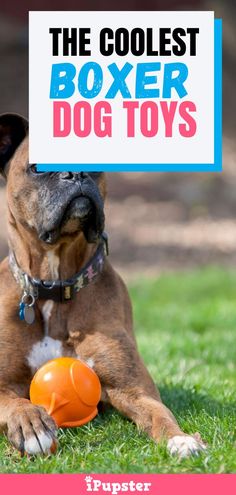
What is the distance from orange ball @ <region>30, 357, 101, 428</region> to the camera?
396 cm

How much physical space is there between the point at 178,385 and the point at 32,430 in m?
1.60

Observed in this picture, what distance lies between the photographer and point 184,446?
3.67 m

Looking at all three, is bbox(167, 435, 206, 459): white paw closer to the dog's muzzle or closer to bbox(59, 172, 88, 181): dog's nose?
the dog's muzzle

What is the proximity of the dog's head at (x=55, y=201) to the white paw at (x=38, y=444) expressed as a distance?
39.0 inches

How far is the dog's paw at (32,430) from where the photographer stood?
146 inches

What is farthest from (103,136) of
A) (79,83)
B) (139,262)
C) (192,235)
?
(192,235)

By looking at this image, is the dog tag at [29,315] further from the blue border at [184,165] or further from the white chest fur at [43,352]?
the blue border at [184,165]

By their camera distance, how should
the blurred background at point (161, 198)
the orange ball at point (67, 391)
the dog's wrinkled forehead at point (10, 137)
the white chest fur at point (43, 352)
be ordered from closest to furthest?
the orange ball at point (67, 391), the white chest fur at point (43, 352), the dog's wrinkled forehead at point (10, 137), the blurred background at point (161, 198)

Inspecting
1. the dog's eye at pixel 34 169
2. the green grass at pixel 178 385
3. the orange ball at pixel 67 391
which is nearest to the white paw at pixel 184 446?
the green grass at pixel 178 385

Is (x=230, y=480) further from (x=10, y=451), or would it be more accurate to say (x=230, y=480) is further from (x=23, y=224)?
(x=23, y=224)

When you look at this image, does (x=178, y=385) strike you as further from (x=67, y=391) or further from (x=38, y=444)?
(x=38, y=444)

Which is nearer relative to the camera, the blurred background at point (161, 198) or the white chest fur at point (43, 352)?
the white chest fur at point (43, 352)

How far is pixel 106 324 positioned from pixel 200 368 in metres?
1.70

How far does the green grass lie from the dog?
0.22 metres
